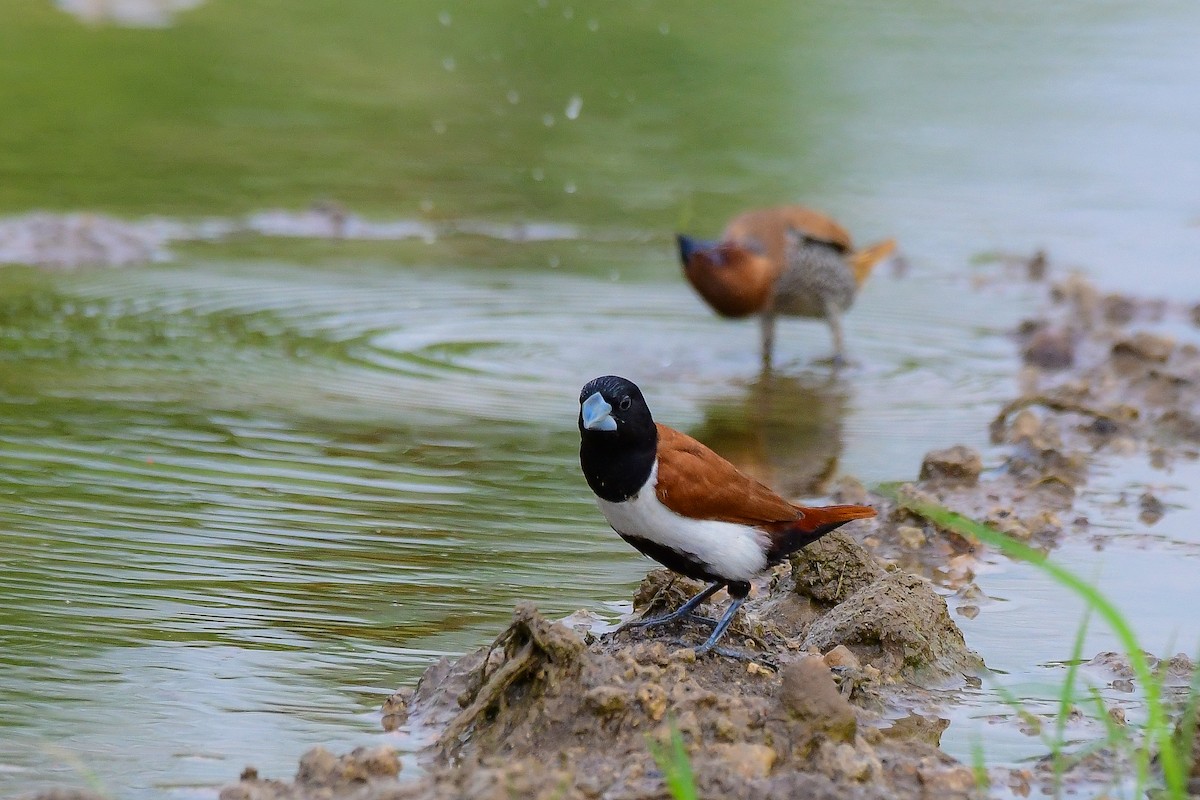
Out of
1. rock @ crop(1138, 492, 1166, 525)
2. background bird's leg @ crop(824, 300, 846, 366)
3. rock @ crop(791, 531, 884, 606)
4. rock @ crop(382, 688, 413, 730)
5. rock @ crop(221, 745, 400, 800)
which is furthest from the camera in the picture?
background bird's leg @ crop(824, 300, 846, 366)

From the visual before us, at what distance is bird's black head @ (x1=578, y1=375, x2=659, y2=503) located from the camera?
12.8 ft

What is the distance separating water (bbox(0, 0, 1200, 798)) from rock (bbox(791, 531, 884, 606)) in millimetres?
358

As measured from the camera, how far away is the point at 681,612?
13.8ft

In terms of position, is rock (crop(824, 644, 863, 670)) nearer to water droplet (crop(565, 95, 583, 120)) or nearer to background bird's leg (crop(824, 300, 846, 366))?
background bird's leg (crop(824, 300, 846, 366))

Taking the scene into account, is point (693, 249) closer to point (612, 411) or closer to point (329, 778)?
point (612, 411)

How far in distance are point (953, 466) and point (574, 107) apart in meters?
7.72

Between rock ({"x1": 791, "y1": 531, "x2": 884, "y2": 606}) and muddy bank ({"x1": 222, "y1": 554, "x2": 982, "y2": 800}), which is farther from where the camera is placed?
rock ({"x1": 791, "y1": 531, "x2": 884, "y2": 606})

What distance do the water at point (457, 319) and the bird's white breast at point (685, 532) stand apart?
0.61 m

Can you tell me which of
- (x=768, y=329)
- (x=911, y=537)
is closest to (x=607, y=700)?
(x=911, y=537)

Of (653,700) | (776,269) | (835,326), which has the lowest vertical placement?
(653,700)

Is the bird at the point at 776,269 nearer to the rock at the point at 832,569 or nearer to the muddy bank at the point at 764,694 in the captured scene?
the muddy bank at the point at 764,694

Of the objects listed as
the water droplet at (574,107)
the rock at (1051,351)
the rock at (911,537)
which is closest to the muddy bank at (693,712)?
the rock at (911,537)

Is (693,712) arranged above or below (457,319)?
below

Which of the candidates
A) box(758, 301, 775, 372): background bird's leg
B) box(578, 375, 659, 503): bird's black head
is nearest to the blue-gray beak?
box(578, 375, 659, 503): bird's black head
